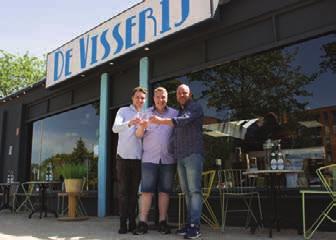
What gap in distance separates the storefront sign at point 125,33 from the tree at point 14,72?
20.7 m

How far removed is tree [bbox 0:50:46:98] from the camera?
91.8 ft

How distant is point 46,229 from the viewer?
5477 mm

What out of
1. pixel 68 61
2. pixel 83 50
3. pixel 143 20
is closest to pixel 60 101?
pixel 68 61

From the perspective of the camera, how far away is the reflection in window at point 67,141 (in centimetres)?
858

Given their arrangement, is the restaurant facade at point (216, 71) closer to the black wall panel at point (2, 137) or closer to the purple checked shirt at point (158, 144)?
the purple checked shirt at point (158, 144)

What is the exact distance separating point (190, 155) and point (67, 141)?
575 centimetres

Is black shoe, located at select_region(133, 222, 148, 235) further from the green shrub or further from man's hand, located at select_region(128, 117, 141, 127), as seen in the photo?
the green shrub

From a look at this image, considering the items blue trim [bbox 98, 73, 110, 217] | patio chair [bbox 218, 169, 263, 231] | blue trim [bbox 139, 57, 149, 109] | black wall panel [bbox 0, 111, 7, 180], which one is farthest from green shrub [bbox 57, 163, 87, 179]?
black wall panel [bbox 0, 111, 7, 180]

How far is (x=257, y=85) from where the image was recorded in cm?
585

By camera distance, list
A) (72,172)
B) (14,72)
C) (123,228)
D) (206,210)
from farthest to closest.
Result: (14,72), (72,172), (206,210), (123,228)

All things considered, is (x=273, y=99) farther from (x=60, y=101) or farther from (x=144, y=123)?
(x=60, y=101)

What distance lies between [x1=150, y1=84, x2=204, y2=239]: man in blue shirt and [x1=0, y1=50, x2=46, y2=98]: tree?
25698mm

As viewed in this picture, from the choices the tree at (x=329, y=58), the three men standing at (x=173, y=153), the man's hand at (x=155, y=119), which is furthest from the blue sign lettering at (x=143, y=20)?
the tree at (x=329, y=58)

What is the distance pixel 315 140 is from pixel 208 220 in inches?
73.3
